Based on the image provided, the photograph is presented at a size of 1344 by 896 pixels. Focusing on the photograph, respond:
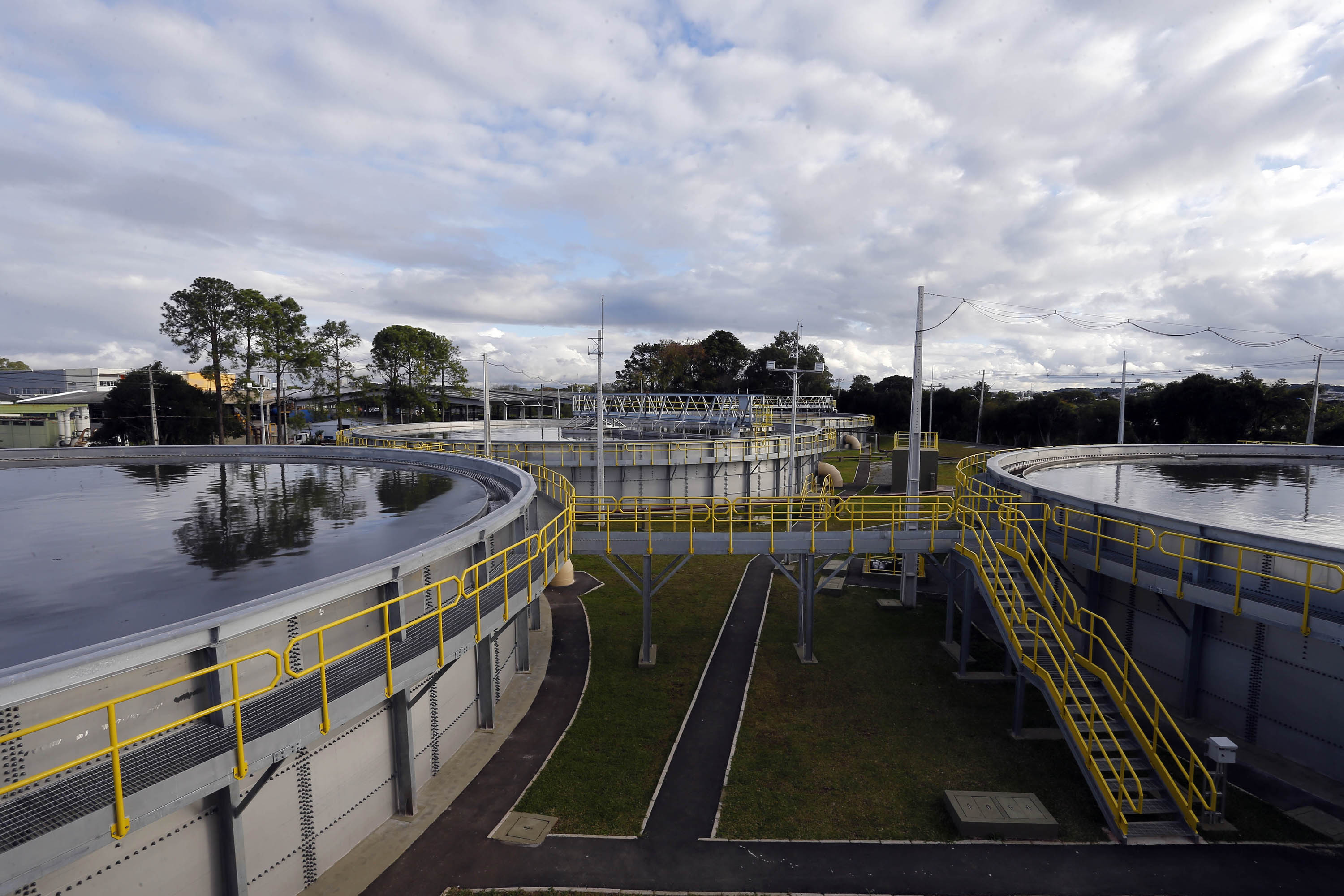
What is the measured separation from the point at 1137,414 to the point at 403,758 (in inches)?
2933

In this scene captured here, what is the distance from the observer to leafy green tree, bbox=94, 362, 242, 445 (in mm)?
51969

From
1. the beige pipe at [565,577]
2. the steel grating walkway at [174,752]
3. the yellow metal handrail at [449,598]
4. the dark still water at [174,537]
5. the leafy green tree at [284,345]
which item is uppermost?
the leafy green tree at [284,345]

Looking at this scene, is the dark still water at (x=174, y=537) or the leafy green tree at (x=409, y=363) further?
the leafy green tree at (x=409, y=363)

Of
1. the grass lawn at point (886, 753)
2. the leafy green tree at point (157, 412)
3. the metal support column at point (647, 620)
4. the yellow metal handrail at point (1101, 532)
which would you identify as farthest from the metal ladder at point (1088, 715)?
the leafy green tree at point (157, 412)

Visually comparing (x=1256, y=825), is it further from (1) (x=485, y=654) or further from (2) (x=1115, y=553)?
(1) (x=485, y=654)

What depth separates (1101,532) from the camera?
1381cm

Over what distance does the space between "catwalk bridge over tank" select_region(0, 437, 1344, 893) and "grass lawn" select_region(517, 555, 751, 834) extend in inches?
83.5

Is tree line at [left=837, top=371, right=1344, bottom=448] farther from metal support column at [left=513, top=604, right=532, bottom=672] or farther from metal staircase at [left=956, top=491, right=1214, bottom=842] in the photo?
metal support column at [left=513, top=604, right=532, bottom=672]

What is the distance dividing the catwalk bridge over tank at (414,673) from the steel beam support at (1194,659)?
0.75 metres

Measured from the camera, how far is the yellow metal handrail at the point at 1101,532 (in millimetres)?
12625

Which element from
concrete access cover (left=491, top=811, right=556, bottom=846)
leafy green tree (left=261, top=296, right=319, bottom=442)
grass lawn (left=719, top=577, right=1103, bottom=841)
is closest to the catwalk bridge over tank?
grass lawn (left=719, top=577, right=1103, bottom=841)

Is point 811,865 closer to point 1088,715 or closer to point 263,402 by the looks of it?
point 1088,715

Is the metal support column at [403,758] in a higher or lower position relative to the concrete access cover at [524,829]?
higher

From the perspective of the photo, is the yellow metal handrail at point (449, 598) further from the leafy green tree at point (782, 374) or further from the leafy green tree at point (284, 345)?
the leafy green tree at point (782, 374)
